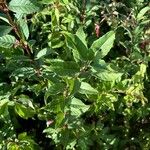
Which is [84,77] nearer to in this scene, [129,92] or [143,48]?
[129,92]

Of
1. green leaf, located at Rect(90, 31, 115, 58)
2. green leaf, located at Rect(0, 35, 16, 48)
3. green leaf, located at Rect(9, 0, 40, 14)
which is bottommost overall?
green leaf, located at Rect(0, 35, 16, 48)

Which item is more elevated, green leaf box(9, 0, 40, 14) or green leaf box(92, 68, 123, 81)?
green leaf box(9, 0, 40, 14)

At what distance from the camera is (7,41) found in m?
1.59

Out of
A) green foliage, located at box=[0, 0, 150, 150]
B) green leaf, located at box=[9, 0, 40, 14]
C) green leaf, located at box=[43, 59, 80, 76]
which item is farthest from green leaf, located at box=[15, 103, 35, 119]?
green leaf, located at box=[9, 0, 40, 14]

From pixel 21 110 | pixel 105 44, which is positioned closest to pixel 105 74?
pixel 105 44

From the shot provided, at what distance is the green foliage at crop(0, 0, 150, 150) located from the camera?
143 cm

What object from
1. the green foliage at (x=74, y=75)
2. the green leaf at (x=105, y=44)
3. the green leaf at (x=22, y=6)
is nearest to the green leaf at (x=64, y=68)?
the green foliage at (x=74, y=75)

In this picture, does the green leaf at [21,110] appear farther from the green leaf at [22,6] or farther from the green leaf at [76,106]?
the green leaf at [22,6]

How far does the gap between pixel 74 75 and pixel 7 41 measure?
1.17 ft

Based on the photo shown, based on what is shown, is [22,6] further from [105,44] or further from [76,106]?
[76,106]

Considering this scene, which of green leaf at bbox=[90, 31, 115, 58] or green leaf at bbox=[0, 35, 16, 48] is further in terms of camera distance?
green leaf at bbox=[0, 35, 16, 48]

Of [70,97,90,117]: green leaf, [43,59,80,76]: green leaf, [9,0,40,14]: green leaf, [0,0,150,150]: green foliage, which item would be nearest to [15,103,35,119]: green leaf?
[0,0,150,150]: green foliage

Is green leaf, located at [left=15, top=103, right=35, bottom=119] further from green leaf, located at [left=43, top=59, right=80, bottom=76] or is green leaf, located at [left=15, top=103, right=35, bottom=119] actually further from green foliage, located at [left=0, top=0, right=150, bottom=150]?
green leaf, located at [left=43, top=59, right=80, bottom=76]

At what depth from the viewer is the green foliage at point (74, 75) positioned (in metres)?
1.43
